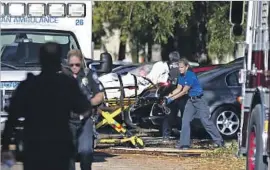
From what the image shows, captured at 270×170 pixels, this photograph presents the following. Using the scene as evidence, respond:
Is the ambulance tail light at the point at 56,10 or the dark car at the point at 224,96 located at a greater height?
the ambulance tail light at the point at 56,10

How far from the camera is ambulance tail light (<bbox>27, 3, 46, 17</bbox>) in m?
19.3

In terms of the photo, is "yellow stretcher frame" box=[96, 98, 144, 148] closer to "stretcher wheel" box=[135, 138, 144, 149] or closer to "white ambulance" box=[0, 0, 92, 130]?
"stretcher wheel" box=[135, 138, 144, 149]

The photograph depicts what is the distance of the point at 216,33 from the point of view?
104 feet

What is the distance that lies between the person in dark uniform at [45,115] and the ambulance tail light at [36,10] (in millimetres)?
11033

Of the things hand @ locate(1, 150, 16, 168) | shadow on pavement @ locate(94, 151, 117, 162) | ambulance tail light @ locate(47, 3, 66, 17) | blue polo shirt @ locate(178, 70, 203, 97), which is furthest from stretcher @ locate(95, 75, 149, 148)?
hand @ locate(1, 150, 16, 168)

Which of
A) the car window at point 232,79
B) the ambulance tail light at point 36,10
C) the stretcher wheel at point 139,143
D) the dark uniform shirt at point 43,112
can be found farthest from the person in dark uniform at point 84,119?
the ambulance tail light at point 36,10

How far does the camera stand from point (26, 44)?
15.1 meters

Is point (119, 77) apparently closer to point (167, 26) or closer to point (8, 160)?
point (8, 160)

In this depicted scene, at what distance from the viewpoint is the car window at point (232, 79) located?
18047mm

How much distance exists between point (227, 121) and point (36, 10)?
484cm

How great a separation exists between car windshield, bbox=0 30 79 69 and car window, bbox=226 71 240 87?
155 inches

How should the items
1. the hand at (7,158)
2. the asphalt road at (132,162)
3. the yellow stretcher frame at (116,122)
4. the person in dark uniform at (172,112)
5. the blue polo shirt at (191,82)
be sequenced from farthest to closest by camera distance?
the person in dark uniform at (172,112)
the blue polo shirt at (191,82)
the yellow stretcher frame at (116,122)
the asphalt road at (132,162)
the hand at (7,158)

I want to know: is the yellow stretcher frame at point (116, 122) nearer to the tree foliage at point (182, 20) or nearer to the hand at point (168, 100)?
the hand at point (168, 100)

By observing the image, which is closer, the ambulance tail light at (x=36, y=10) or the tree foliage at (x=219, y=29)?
the ambulance tail light at (x=36, y=10)
